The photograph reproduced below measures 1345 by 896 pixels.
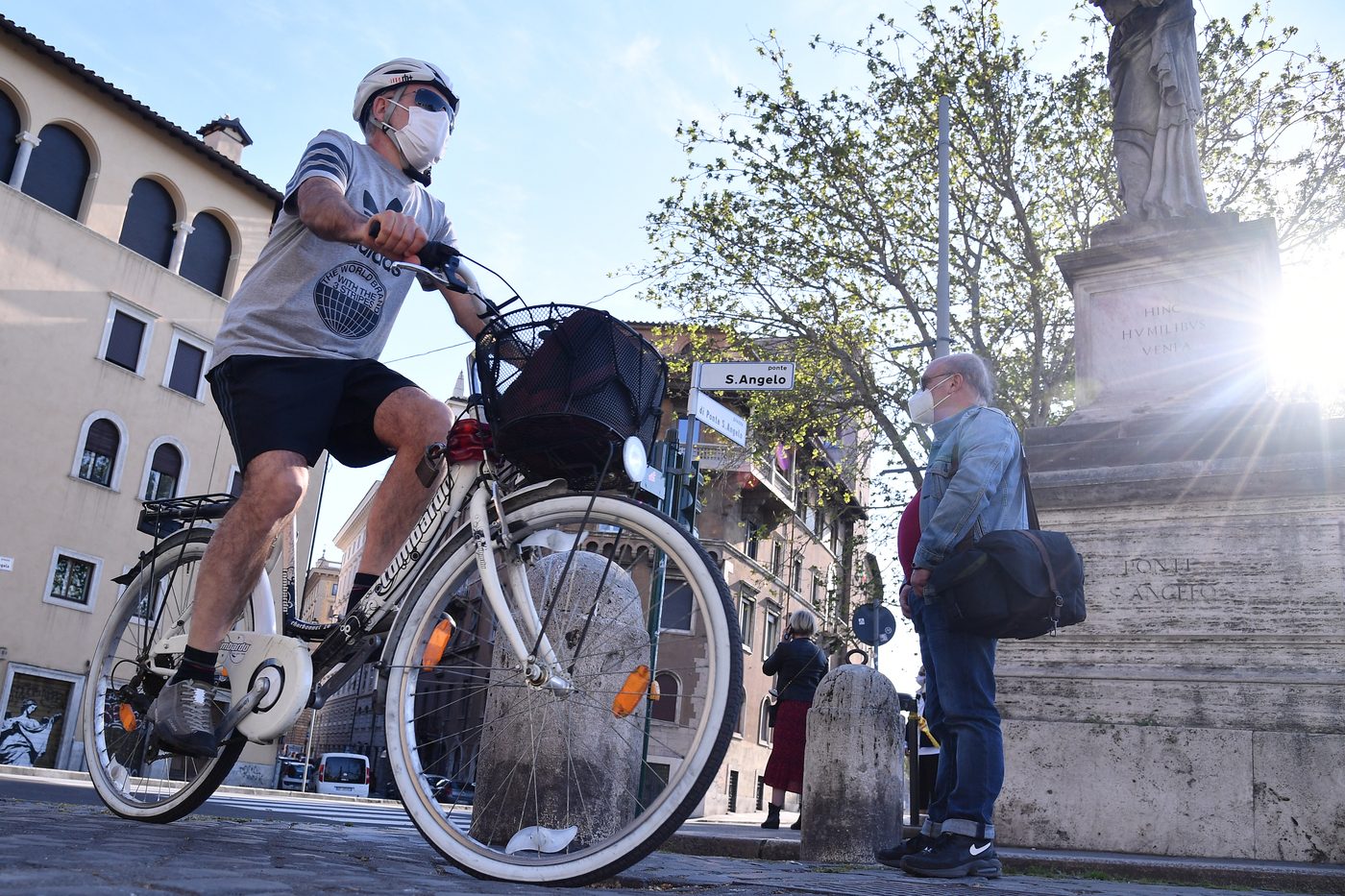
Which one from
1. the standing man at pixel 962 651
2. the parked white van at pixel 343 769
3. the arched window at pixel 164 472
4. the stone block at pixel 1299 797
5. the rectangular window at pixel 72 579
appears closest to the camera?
the standing man at pixel 962 651

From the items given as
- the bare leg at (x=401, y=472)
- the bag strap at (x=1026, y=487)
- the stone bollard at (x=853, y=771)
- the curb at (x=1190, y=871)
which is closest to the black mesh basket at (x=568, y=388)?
the bare leg at (x=401, y=472)

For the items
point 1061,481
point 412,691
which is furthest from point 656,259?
point 412,691

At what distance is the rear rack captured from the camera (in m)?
4.23

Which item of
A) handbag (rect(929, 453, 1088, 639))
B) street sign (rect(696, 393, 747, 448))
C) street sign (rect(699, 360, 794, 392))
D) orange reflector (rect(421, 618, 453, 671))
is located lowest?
orange reflector (rect(421, 618, 453, 671))

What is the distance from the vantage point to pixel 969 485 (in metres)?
4.42

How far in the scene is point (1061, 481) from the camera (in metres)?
7.39

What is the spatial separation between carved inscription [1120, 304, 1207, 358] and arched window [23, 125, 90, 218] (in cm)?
2686

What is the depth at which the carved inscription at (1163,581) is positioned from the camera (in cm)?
678

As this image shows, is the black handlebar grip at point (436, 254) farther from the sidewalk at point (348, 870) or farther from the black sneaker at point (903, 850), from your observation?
the black sneaker at point (903, 850)

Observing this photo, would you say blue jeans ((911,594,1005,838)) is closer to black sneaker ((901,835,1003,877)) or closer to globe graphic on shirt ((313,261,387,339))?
black sneaker ((901,835,1003,877))

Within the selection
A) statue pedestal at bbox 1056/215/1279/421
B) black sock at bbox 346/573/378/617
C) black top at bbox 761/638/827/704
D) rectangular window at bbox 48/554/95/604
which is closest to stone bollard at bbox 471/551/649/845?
black sock at bbox 346/573/378/617

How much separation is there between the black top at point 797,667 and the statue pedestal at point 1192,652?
346cm

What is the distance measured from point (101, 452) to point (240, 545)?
28020 millimetres

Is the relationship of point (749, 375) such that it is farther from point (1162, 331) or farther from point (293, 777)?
point (293, 777)
